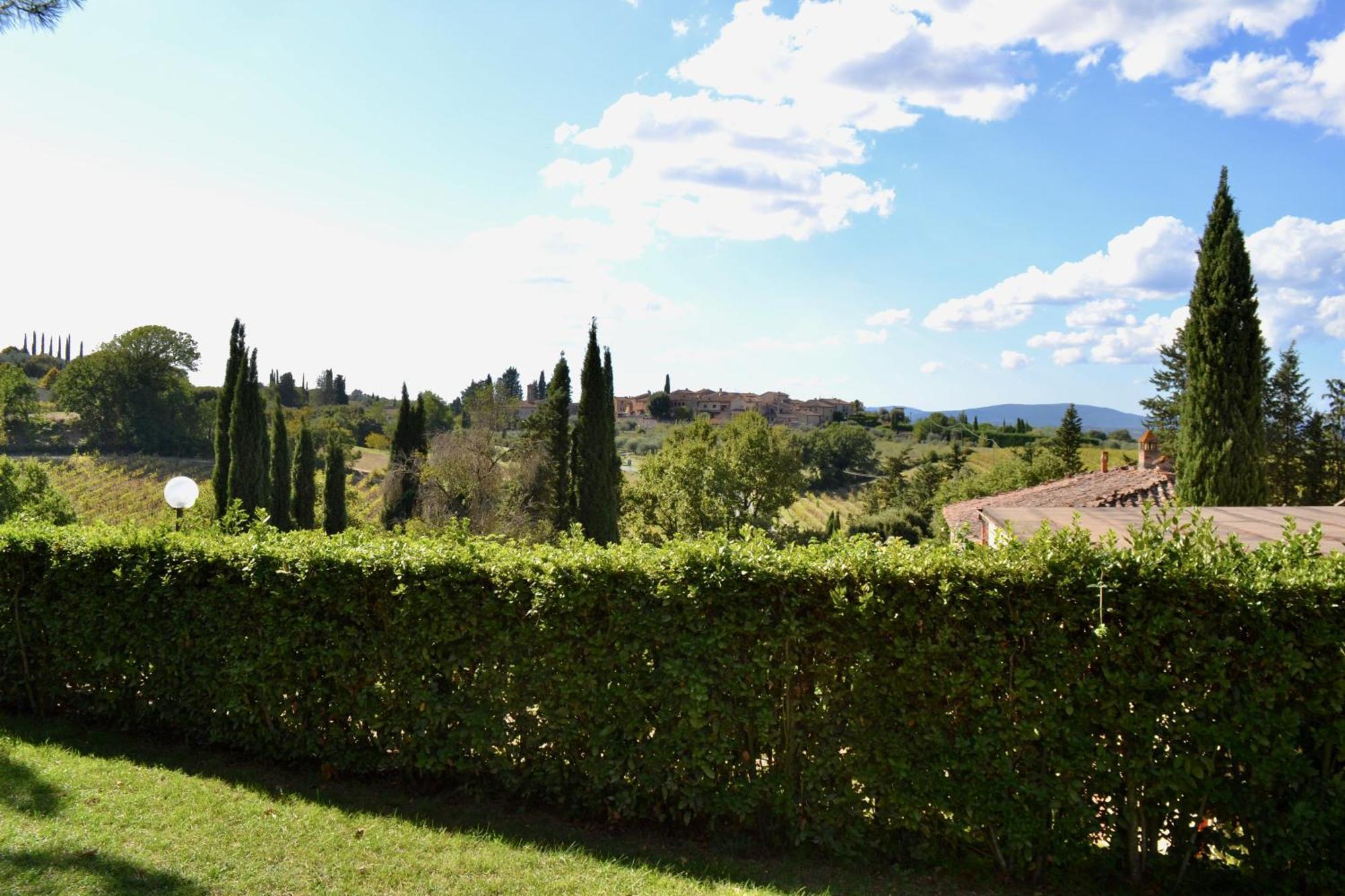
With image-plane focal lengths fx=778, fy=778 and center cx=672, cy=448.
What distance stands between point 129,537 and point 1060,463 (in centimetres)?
3671

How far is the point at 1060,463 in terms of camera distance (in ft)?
117

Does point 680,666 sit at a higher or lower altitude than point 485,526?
higher

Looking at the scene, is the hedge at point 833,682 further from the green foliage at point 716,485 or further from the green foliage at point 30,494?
the green foliage at point 716,485

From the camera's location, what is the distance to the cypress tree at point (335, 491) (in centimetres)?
3359

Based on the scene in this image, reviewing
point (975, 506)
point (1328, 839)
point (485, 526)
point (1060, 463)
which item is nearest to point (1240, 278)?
point (975, 506)

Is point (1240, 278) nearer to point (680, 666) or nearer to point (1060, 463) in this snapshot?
point (680, 666)

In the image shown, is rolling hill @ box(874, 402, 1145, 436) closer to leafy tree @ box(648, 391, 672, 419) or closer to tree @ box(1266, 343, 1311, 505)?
leafy tree @ box(648, 391, 672, 419)

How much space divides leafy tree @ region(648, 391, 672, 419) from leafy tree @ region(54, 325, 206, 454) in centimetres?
5382

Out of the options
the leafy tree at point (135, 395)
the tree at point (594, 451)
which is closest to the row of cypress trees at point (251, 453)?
the tree at point (594, 451)

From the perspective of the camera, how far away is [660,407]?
330 feet

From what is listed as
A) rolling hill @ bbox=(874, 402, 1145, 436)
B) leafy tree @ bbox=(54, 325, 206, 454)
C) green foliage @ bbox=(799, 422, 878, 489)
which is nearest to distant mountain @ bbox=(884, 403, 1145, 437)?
rolling hill @ bbox=(874, 402, 1145, 436)

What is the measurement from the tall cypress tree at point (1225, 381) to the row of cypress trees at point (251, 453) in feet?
89.4

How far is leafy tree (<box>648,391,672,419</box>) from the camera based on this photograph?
330ft

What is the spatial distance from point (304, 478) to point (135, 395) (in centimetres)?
2914
